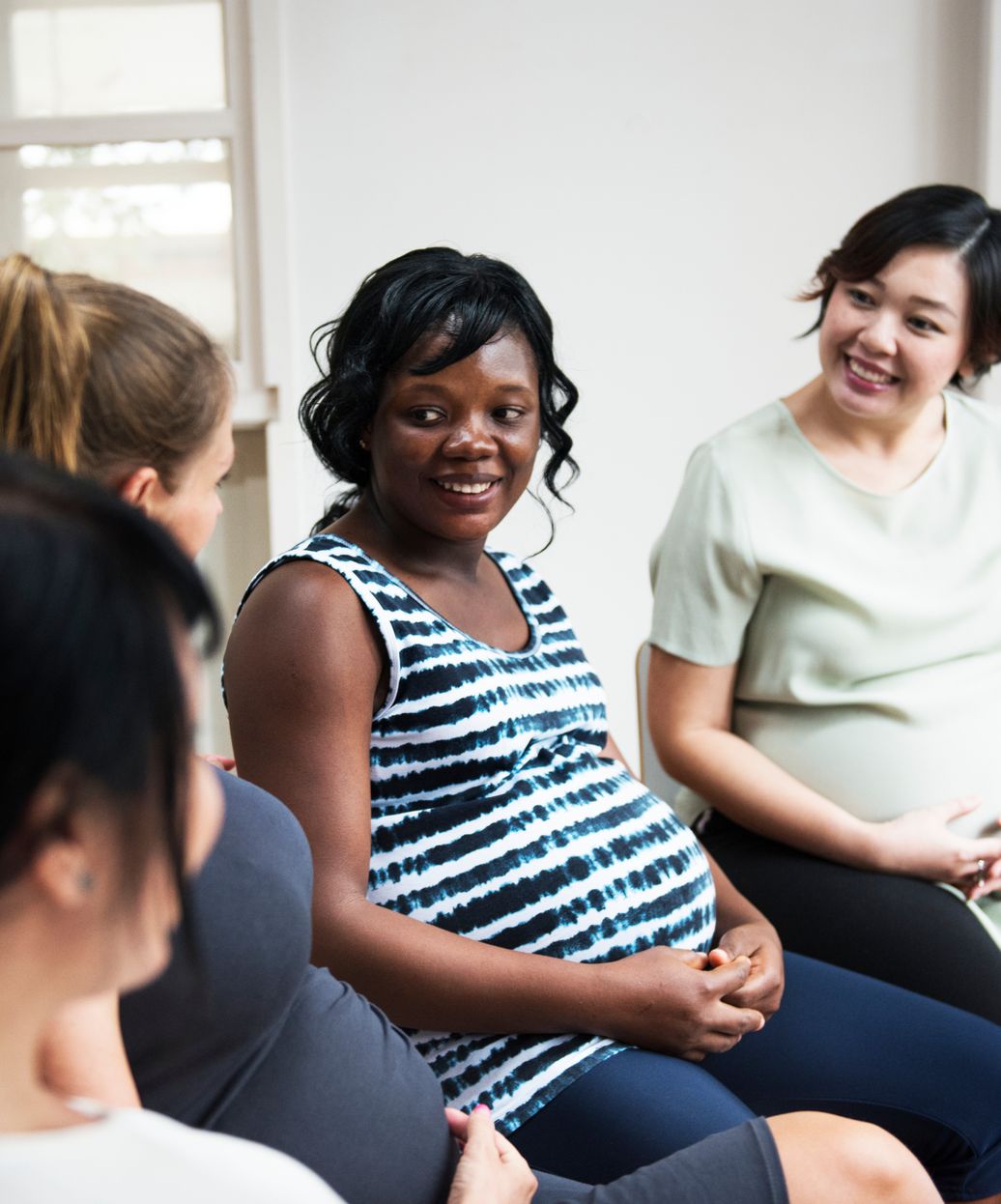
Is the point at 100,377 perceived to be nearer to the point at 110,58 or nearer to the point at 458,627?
the point at 458,627

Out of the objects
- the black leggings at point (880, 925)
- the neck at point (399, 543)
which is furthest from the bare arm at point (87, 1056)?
the black leggings at point (880, 925)

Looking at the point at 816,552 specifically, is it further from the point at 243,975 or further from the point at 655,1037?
the point at 243,975

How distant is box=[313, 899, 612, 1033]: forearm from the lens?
3.94ft

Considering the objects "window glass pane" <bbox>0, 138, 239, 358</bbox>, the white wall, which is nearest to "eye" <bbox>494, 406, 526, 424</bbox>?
the white wall

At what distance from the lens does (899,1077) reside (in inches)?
55.6

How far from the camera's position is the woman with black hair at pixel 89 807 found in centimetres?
57

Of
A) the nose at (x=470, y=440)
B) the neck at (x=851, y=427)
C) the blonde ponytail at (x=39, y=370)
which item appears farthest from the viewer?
the neck at (x=851, y=427)

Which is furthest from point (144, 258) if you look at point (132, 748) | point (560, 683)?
point (132, 748)

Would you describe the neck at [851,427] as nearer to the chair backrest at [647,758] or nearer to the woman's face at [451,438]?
the chair backrest at [647,758]

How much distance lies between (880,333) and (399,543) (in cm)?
78

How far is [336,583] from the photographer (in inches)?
49.8

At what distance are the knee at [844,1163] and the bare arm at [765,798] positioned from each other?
636 millimetres

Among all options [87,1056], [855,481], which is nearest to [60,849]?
[87,1056]

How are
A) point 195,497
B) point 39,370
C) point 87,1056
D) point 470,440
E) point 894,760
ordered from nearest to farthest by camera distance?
point 87,1056 → point 39,370 → point 195,497 → point 470,440 → point 894,760
